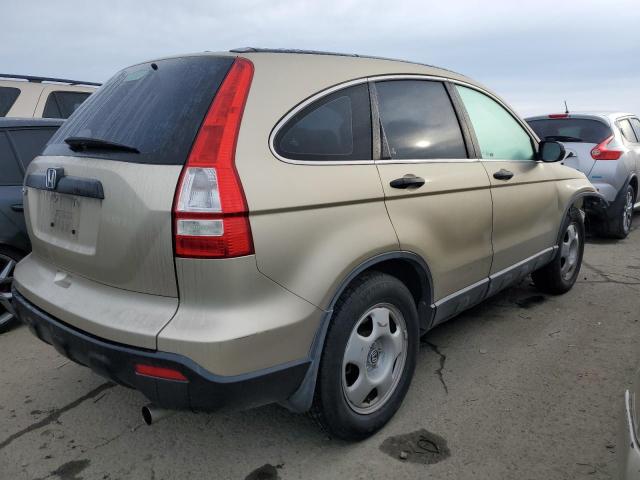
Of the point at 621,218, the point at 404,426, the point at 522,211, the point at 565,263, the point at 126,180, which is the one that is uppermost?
the point at 126,180

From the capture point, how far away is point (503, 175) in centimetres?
335

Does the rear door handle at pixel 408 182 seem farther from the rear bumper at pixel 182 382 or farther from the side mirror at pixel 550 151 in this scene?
the side mirror at pixel 550 151

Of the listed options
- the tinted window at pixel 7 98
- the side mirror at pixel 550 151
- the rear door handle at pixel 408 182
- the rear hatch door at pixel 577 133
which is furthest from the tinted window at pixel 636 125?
the tinted window at pixel 7 98

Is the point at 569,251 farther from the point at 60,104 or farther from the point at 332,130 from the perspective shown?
the point at 60,104

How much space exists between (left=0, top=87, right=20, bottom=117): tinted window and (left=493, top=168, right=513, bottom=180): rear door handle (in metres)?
6.43

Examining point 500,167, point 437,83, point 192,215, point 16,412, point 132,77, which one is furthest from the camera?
point 500,167

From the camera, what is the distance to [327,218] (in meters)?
2.11

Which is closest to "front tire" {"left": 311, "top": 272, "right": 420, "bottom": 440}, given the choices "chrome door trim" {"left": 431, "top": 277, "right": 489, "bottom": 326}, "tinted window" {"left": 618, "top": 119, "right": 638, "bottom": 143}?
"chrome door trim" {"left": 431, "top": 277, "right": 489, "bottom": 326}

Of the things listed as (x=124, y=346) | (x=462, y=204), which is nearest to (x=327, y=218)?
(x=124, y=346)

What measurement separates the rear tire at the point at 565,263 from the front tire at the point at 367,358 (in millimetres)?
2227

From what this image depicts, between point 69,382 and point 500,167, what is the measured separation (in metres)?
3.01

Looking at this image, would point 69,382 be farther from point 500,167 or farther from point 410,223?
point 500,167

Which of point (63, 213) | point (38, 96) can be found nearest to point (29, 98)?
point (38, 96)

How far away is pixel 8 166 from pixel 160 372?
2979 millimetres
